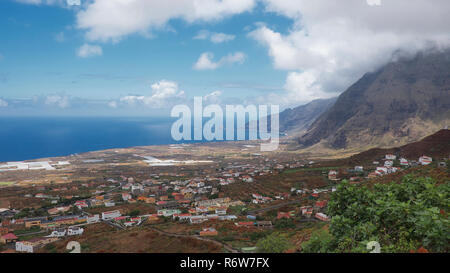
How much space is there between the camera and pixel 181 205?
3478 centimetres

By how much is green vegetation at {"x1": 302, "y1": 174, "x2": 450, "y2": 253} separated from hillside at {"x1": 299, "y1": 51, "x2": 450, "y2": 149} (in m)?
98.9

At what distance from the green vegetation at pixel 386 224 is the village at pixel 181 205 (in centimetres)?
881

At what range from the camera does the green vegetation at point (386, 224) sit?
4.72 m

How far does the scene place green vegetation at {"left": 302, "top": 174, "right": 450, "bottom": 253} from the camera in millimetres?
4719

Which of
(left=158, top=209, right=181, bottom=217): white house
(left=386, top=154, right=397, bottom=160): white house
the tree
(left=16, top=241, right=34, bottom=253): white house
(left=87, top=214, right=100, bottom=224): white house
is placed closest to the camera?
(left=16, top=241, right=34, bottom=253): white house

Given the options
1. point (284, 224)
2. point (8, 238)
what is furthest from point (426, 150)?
point (8, 238)

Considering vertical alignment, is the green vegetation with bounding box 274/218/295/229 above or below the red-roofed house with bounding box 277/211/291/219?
above

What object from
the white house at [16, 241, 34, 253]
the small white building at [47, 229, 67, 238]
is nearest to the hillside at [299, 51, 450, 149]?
the small white building at [47, 229, 67, 238]

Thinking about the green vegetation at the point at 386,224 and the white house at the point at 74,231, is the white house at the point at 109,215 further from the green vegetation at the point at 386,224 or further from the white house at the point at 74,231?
the green vegetation at the point at 386,224

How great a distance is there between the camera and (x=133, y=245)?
57.8ft

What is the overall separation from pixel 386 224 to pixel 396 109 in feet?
398

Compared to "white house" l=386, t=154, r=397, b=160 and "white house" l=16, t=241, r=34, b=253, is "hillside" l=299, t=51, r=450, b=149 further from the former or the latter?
"white house" l=16, t=241, r=34, b=253

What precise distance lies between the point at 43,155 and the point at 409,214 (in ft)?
409
